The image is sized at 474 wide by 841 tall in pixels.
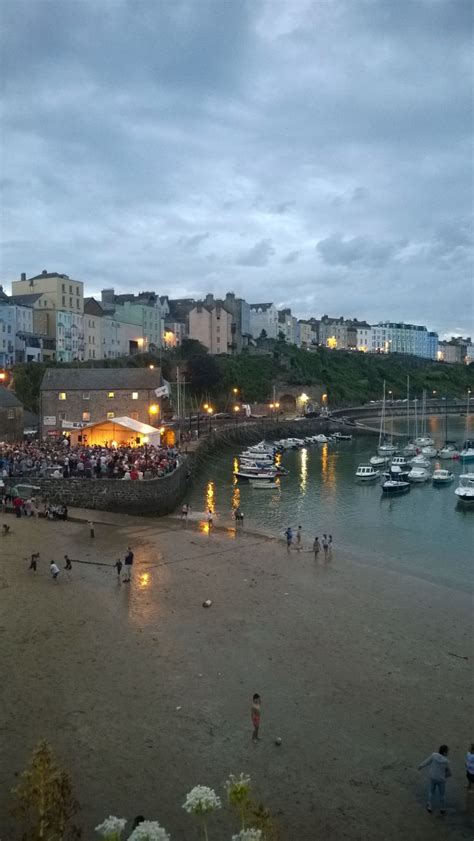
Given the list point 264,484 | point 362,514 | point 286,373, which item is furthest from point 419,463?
point 286,373

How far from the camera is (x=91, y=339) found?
3172 inches

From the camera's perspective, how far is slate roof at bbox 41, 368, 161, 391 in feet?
162

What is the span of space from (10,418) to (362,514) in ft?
84.8

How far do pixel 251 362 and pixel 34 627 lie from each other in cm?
9139

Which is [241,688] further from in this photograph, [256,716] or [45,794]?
[45,794]

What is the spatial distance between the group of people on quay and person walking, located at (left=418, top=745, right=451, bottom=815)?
24.8 m

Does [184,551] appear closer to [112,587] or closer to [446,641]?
[112,587]

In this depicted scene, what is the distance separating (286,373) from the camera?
360 ft

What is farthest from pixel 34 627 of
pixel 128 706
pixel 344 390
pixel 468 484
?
pixel 344 390

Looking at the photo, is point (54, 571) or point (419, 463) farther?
point (419, 463)

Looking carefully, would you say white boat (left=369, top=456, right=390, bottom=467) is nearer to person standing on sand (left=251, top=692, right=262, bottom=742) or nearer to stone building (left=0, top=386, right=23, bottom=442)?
stone building (left=0, top=386, right=23, bottom=442)

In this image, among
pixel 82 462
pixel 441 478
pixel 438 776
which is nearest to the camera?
pixel 438 776

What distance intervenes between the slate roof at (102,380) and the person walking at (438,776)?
135ft

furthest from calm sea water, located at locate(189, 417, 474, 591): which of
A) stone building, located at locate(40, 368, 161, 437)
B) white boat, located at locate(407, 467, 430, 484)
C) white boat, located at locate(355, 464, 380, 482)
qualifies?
stone building, located at locate(40, 368, 161, 437)
